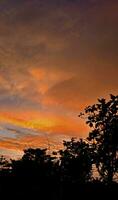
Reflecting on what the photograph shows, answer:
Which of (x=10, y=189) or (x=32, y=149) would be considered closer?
(x=10, y=189)

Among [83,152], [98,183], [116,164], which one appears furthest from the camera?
[83,152]

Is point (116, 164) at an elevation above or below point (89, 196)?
above

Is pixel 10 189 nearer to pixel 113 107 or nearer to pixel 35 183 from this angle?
pixel 35 183

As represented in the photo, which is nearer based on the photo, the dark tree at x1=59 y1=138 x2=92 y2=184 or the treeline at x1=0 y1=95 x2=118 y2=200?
the treeline at x1=0 y1=95 x2=118 y2=200

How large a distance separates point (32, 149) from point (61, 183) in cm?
5193

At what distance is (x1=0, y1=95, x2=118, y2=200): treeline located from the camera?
4781 centimetres

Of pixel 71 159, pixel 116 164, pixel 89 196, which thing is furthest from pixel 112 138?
pixel 89 196

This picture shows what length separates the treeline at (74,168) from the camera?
47812mm

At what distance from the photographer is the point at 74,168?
82.9m

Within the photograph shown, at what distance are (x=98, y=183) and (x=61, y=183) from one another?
17.1 ft

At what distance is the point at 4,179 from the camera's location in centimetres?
4825

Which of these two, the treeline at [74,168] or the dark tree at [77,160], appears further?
the dark tree at [77,160]

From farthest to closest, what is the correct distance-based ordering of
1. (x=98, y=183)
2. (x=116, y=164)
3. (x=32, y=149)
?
(x=32, y=149) < (x=116, y=164) < (x=98, y=183)

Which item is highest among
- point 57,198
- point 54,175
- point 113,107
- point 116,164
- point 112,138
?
point 113,107
